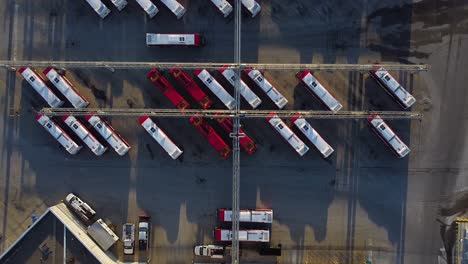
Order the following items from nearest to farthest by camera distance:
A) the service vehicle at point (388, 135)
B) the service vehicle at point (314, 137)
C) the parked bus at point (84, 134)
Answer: the service vehicle at point (388, 135), the service vehicle at point (314, 137), the parked bus at point (84, 134)

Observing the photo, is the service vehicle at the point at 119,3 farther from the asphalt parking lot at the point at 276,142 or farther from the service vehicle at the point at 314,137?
the service vehicle at the point at 314,137

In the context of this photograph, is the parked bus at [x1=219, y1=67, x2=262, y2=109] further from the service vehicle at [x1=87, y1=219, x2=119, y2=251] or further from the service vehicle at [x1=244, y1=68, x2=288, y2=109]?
the service vehicle at [x1=87, y1=219, x2=119, y2=251]

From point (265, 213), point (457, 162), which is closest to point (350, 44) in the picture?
point (457, 162)

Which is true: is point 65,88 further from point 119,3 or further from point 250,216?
point 250,216

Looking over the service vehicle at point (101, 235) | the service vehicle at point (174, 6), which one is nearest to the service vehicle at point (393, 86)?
the service vehicle at point (174, 6)

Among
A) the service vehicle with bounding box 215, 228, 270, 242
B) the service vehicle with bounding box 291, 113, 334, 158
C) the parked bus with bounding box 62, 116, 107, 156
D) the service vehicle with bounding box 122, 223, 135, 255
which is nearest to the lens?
the service vehicle with bounding box 291, 113, 334, 158

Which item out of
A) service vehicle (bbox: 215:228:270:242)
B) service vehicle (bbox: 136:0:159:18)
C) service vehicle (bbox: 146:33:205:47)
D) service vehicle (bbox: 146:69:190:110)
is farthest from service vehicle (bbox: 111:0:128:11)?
service vehicle (bbox: 215:228:270:242)

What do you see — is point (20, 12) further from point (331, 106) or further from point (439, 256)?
point (439, 256)

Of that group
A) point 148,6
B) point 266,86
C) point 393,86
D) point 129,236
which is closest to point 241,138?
point 266,86
